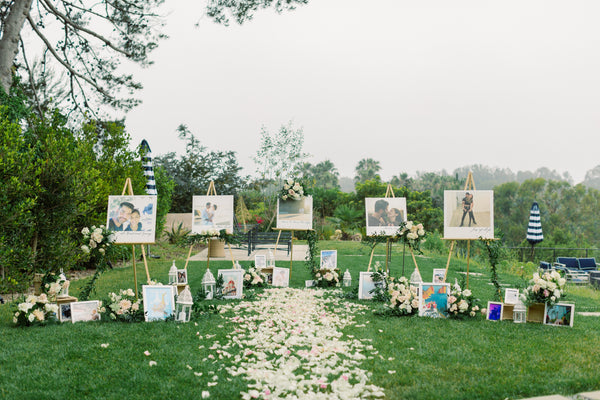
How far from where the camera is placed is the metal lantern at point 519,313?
4.95 meters

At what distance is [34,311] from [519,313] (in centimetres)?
564

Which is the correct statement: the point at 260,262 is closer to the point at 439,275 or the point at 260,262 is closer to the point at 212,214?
the point at 212,214

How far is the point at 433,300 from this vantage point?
5.25 meters

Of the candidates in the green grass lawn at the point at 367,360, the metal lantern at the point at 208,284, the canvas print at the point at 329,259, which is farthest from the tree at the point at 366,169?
the green grass lawn at the point at 367,360

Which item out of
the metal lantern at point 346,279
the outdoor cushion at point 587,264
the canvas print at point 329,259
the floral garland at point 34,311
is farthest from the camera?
the outdoor cushion at point 587,264

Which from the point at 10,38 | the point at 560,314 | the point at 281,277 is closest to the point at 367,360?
the point at 560,314

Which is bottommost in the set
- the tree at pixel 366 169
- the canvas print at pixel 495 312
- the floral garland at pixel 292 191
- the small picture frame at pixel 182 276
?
the canvas print at pixel 495 312

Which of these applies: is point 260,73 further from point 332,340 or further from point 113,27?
point 332,340

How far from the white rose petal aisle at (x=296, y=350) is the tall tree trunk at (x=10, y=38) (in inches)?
256

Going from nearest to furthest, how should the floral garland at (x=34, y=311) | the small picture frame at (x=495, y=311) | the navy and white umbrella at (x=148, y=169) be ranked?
the floral garland at (x=34, y=311) < the small picture frame at (x=495, y=311) < the navy and white umbrella at (x=148, y=169)

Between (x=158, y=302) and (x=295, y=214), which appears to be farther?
(x=295, y=214)

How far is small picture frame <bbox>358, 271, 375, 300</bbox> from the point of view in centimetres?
641

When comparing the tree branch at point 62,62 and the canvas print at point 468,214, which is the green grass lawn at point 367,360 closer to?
the canvas print at point 468,214

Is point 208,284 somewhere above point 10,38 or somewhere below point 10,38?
below
